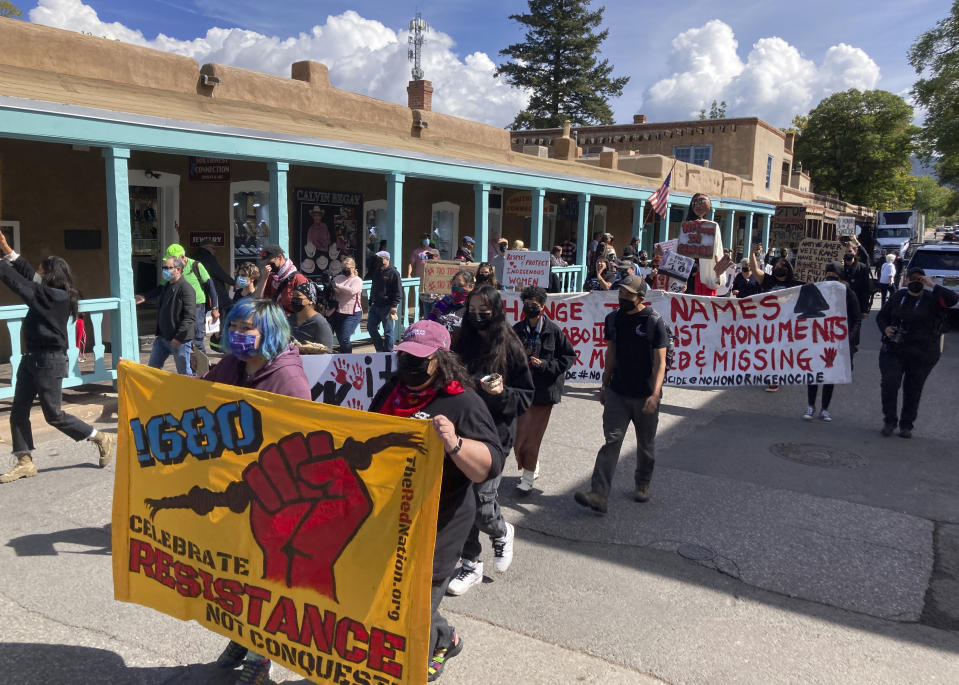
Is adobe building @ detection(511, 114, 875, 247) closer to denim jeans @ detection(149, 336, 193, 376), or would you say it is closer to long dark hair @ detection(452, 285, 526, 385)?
denim jeans @ detection(149, 336, 193, 376)

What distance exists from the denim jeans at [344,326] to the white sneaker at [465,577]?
5.64m

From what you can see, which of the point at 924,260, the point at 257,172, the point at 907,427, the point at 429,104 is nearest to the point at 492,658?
the point at 907,427

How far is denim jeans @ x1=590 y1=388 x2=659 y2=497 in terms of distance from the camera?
5.39 meters

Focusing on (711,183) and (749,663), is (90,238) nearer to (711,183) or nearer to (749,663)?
(749,663)

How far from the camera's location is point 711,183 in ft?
88.5

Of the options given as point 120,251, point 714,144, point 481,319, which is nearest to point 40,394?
point 120,251

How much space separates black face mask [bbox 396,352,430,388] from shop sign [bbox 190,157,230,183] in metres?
9.87

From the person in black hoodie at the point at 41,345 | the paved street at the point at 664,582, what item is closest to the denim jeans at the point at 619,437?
the paved street at the point at 664,582

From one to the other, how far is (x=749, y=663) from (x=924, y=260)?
18.1 meters

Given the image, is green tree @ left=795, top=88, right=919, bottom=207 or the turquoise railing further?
green tree @ left=795, top=88, right=919, bottom=207

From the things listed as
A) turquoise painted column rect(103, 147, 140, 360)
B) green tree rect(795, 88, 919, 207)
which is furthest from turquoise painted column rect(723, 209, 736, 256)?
green tree rect(795, 88, 919, 207)

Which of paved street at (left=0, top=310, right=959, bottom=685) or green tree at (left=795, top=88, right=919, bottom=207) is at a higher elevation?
green tree at (left=795, top=88, right=919, bottom=207)

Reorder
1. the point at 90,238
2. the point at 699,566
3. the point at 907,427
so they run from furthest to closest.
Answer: the point at 90,238
the point at 907,427
the point at 699,566

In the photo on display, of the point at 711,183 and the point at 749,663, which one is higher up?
the point at 711,183
